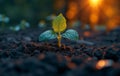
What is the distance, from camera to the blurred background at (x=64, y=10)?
27.3 feet

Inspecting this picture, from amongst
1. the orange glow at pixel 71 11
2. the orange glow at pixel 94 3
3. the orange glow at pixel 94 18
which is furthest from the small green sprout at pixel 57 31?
the orange glow at pixel 71 11

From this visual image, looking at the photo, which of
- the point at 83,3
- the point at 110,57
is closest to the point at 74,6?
the point at 83,3

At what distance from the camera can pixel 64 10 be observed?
27.7 feet

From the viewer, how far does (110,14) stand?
891cm

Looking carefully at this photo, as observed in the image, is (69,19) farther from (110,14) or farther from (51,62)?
(51,62)

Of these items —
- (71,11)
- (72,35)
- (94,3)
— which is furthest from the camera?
(71,11)

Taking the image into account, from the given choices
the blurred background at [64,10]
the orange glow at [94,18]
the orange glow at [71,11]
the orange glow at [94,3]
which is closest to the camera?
the orange glow at [94,18]

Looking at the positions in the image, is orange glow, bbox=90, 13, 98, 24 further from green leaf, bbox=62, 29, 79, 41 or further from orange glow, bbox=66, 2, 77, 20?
green leaf, bbox=62, 29, 79, 41

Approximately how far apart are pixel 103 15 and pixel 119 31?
9.48ft

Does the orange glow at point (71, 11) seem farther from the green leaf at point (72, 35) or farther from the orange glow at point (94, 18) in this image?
the green leaf at point (72, 35)

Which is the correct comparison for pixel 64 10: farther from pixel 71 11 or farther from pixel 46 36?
pixel 46 36

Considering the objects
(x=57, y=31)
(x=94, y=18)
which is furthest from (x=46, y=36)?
(x=94, y=18)

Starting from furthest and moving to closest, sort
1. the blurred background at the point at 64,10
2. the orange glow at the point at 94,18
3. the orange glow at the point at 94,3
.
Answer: the blurred background at the point at 64,10 < the orange glow at the point at 94,3 < the orange glow at the point at 94,18

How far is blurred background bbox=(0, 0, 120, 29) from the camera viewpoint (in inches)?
328
